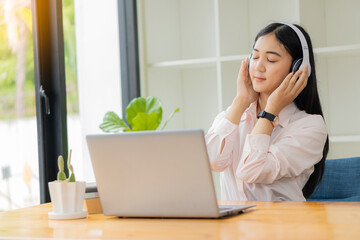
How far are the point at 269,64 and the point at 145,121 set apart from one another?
47.7 inches

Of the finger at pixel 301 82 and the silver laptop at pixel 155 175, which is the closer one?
the silver laptop at pixel 155 175

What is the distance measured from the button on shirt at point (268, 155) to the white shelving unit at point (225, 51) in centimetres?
128

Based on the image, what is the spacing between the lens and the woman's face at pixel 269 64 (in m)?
2.07

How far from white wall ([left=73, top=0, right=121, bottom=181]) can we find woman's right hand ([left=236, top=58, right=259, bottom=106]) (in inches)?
59.9

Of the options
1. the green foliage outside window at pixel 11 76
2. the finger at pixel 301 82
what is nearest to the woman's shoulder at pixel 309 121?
the finger at pixel 301 82

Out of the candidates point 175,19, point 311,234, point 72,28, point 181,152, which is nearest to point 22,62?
point 72,28

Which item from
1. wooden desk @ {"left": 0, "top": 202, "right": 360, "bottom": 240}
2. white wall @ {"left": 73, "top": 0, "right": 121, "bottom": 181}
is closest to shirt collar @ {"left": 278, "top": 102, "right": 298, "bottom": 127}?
wooden desk @ {"left": 0, "top": 202, "right": 360, "bottom": 240}

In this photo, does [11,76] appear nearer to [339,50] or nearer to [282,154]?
[282,154]

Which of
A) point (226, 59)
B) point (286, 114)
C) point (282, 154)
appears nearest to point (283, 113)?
point (286, 114)

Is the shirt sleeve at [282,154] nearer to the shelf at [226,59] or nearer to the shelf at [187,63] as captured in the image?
the shelf at [226,59]

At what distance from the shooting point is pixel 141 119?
10.2 feet

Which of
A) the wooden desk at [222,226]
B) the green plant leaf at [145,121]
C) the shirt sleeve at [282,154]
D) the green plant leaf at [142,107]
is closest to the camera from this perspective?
the wooden desk at [222,226]

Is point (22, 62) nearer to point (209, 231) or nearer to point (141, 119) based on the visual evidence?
point (141, 119)

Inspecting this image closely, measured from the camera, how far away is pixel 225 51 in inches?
140
